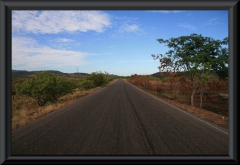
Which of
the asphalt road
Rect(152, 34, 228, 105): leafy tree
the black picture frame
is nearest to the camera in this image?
the black picture frame

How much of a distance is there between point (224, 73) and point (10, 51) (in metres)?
13.3

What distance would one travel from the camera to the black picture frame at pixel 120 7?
3238mm

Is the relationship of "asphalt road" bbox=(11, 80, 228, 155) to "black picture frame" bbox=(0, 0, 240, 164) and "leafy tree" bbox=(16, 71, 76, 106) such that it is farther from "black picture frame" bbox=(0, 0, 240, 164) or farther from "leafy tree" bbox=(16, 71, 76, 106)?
"leafy tree" bbox=(16, 71, 76, 106)

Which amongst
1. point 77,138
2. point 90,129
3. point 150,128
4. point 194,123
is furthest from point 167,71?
point 77,138

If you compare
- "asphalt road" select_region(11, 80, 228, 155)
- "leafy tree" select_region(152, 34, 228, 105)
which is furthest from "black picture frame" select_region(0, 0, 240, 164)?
"leafy tree" select_region(152, 34, 228, 105)


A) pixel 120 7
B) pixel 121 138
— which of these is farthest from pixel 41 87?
pixel 120 7

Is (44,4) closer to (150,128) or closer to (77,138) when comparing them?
(77,138)

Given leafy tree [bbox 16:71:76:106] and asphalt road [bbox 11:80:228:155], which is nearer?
asphalt road [bbox 11:80:228:155]

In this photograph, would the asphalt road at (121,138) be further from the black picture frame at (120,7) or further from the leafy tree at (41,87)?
the leafy tree at (41,87)

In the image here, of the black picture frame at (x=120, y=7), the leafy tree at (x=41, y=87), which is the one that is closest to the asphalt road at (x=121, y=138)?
the black picture frame at (x=120, y=7)

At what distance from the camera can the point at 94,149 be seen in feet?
15.0

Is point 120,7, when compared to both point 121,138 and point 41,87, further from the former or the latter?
point 41,87

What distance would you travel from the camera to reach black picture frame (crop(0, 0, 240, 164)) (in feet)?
10.6

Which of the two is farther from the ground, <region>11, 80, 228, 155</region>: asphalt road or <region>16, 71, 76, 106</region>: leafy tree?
<region>16, 71, 76, 106</region>: leafy tree
